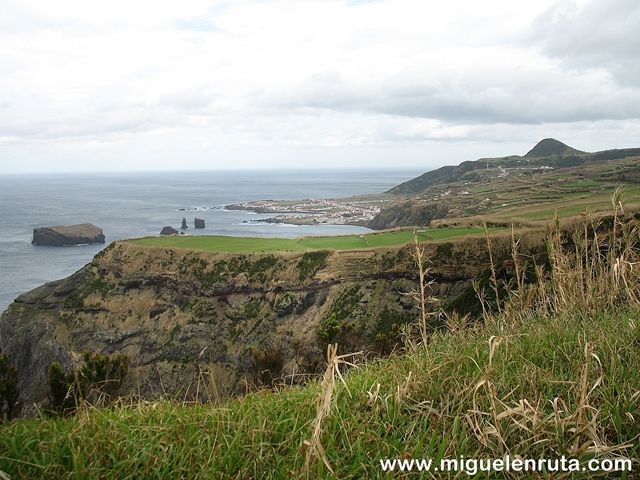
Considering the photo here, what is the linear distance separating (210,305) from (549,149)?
184460 millimetres

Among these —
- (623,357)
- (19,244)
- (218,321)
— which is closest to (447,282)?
(218,321)

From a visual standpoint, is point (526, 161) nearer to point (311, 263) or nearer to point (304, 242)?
point (304, 242)

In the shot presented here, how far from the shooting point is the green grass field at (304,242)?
35.1 meters

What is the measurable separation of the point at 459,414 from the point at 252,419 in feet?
4.34

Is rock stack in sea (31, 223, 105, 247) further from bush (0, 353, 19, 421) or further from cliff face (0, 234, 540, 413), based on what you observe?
bush (0, 353, 19, 421)

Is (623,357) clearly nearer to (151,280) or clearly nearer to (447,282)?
(447,282)

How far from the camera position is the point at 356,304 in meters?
30.8

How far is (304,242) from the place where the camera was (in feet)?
132

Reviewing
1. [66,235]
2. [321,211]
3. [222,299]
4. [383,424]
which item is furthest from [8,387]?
[321,211]

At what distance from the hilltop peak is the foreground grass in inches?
7785

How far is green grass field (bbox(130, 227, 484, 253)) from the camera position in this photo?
35.1m

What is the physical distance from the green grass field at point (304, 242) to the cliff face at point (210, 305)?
169cm

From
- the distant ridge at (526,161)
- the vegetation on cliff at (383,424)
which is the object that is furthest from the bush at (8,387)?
the distant ridge at (526,161)

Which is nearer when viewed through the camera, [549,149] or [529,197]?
[529,197]
